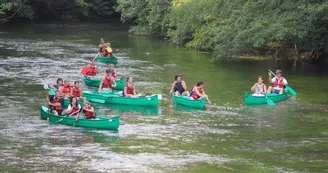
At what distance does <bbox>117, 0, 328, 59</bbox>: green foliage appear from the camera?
3378 centimetres

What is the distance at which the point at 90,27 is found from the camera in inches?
2517

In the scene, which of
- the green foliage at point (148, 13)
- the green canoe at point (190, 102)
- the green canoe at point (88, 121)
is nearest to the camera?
the green canoe at point (88, 121)

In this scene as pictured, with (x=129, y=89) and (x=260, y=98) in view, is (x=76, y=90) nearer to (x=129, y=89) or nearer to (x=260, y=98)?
(x=129, y=89)

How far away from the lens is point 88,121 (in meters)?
21.6

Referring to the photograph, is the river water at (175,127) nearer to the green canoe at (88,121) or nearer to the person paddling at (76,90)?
the green canoe at (88,121)

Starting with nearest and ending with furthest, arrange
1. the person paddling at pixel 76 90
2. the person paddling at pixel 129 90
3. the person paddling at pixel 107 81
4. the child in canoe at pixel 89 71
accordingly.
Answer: the person paddling at pixel 76 90
the person paddling at pixel 129 90
the person paddling at pixel 107 81
the child in canoe at pixel 89 71

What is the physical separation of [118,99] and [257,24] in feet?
37.1

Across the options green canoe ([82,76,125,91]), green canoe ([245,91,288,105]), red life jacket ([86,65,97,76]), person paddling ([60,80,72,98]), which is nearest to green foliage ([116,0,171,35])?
red life jacket ([86,65,97,76])

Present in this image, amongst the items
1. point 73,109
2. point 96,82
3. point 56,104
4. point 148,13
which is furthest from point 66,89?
point 148,13

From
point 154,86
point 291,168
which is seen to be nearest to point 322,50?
point 154,86

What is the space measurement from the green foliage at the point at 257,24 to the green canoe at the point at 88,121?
14463 mm

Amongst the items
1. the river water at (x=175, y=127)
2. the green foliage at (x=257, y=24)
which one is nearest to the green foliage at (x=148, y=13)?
the green foliage at (x=257, y=24)

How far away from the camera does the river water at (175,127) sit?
17750 mm

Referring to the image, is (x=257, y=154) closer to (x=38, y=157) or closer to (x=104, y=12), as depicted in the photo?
(x=38, y=157)
